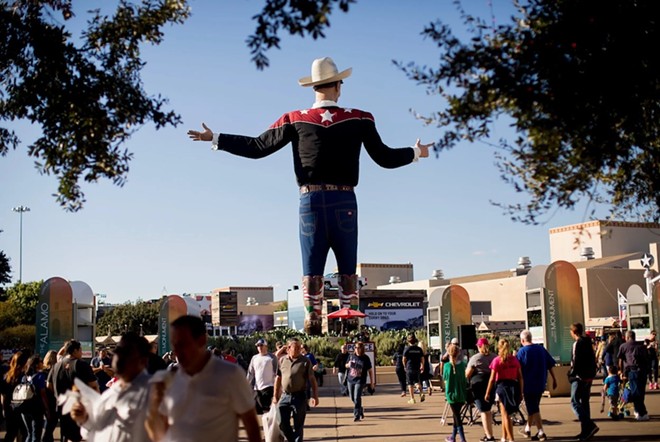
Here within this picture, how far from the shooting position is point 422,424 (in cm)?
1778

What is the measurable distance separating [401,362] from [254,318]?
66.2 metres

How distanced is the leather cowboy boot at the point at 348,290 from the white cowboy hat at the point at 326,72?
3988 mm

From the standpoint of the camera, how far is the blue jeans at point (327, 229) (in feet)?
59.3

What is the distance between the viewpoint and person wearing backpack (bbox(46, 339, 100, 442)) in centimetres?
1048

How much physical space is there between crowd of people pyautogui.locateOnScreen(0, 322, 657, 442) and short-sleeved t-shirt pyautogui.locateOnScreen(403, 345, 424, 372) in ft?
0.10

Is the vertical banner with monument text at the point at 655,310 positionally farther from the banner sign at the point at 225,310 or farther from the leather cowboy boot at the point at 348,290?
the banner sign at the point at 225,310

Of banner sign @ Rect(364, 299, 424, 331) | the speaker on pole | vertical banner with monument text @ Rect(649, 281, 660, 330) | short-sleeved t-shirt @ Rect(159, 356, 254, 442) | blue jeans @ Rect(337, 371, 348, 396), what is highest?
banner sign @ Rect(364, 299, 424, 331)

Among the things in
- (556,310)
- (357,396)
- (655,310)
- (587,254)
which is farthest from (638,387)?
(587,254)

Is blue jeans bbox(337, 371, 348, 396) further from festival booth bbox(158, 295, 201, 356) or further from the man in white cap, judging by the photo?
the man in white cap

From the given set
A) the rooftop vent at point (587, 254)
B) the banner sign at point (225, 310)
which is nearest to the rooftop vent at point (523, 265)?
the rooftop vent at point (587, 254)

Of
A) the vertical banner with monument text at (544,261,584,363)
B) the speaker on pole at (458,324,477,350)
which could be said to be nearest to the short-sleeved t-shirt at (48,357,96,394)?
the speaker on pole at (458,324,477,350)

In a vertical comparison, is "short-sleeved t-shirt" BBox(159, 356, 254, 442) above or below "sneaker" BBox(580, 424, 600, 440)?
above

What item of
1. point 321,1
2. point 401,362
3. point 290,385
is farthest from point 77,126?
point 401,362

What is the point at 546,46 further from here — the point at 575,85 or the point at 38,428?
the point at 38,428
